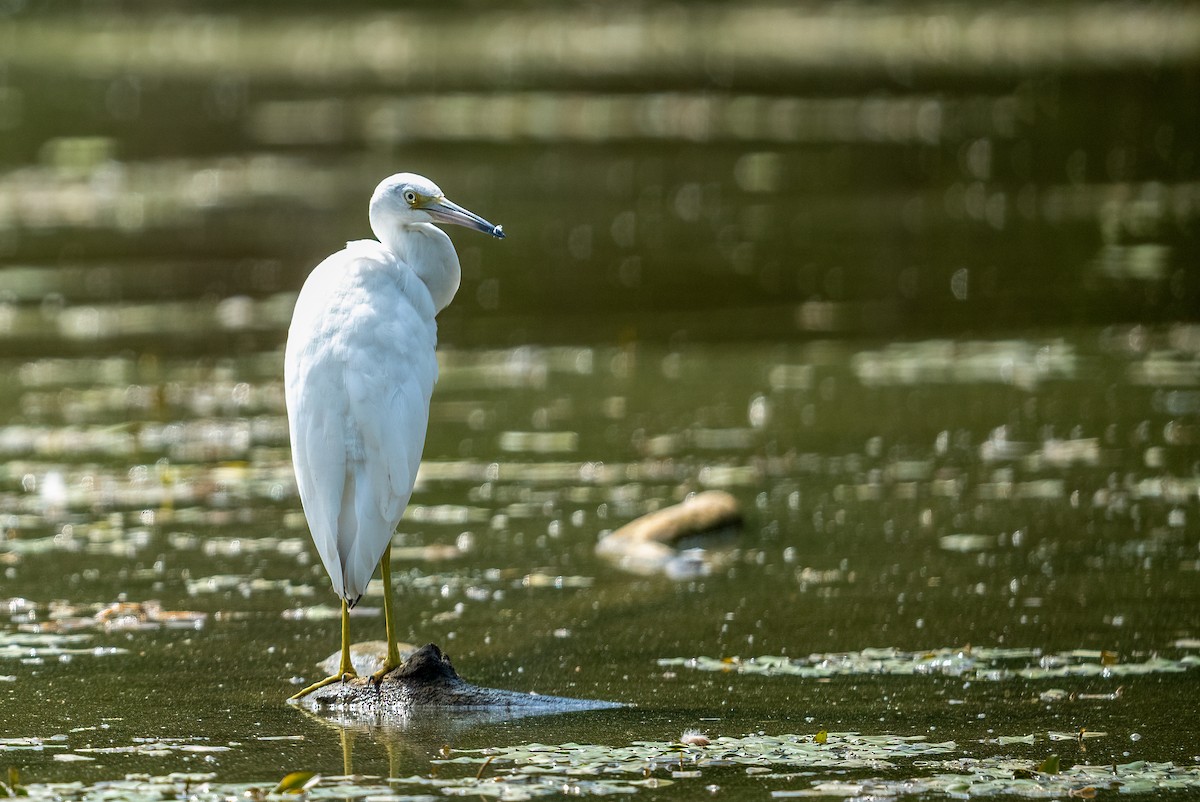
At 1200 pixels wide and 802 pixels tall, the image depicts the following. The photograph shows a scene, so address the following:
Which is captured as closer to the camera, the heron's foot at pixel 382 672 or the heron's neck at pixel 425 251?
the heron's foot at pixel 382 672

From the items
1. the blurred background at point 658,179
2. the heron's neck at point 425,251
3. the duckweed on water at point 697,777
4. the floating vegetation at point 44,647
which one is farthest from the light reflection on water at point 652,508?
the blurred background at point 658,179

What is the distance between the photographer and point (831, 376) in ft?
39.6

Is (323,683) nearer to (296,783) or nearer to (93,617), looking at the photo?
(296,783)

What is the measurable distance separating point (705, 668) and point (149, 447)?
5.00 meters

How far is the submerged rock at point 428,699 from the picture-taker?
5926 millimetres

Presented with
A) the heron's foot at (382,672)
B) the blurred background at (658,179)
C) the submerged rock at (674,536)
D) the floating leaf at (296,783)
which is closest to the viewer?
the floating leaf at (296,783)

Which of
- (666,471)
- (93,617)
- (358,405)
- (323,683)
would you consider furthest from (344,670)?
(666,471)

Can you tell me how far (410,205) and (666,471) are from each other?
3485 mm

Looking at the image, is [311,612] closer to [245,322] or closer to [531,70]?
[245,322]

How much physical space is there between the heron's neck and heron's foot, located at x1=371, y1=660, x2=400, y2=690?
127cm

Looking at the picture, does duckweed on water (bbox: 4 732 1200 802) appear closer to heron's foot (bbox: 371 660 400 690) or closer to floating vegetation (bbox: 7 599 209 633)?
heron's foot (bbox: 371 660 400 690)

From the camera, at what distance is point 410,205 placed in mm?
6656

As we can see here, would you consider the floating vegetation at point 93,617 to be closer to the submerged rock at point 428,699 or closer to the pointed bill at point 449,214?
the submerged rock at point 428,699

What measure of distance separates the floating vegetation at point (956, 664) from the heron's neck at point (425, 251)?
5.16ft
